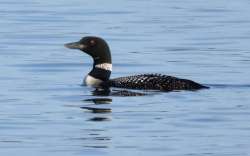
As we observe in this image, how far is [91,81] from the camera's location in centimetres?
1777

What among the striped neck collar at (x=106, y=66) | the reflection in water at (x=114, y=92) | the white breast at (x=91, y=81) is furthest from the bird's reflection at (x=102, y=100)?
the striped neck collar at (x=106, y=66)

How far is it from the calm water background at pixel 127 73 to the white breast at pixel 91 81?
6.1 inches

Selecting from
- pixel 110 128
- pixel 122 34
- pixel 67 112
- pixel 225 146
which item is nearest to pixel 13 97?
pixel 67 112

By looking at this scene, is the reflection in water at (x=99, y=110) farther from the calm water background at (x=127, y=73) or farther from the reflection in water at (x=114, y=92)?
the reflection in water at (x=114, y=92)

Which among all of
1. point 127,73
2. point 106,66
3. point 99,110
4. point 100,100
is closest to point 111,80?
point 106,66

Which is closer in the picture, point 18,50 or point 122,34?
point 18,50

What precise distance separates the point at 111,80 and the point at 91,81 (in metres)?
0.26

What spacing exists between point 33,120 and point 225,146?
2.47m

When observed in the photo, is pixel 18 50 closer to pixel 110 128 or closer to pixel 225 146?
pixel 110 128

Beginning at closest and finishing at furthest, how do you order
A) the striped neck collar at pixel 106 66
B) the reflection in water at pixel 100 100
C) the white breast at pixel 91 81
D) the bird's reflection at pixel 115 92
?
the reflection in water at pixel 100 100, the bird's reflection at pixel 115 92, the white breast at pixel 91 81, the striped neck collar at pixel 106 66

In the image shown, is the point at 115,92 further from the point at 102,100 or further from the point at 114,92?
the point at 102,100

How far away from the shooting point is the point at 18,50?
2189 cm

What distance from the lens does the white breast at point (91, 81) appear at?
1772 cm

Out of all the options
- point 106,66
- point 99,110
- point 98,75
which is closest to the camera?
point 99,110
